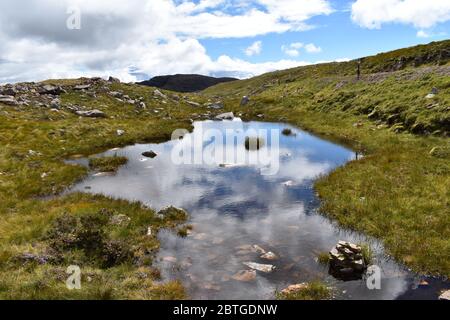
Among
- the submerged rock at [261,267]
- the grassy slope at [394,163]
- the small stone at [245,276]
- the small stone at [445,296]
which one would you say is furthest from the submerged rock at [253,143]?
the small stone at [445,296]

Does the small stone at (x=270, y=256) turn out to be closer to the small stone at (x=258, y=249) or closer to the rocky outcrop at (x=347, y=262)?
the small stone at (x=258, y=249)

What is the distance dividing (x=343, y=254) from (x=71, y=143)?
3063cm

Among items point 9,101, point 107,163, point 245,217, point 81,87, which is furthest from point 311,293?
point 81,87

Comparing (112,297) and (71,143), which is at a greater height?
(71,143)

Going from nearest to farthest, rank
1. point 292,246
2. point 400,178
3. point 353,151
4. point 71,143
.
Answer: point 292,246, point 400,178, point 353,151, point 71,143

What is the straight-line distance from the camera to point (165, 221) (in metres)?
17.6

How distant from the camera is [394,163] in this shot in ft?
79.5

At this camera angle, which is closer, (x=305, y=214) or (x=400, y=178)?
(x=305, y=214)

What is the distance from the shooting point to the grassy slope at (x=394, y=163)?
14977 mm

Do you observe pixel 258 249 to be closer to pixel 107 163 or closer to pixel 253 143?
pixel 107 163

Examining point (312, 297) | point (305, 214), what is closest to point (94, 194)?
point (305, 214)

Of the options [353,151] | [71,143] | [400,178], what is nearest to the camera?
[400,178]

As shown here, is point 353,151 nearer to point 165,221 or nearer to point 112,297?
point 165,221

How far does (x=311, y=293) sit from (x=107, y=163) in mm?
21723
